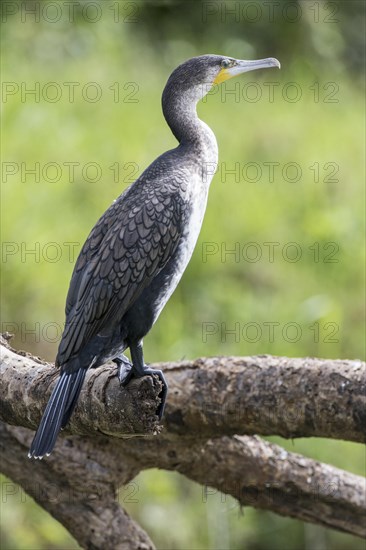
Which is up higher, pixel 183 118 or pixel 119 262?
pixel 183 118

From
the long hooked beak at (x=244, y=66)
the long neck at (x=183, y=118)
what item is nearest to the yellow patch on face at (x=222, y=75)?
the long hooked beak at (x=244, y=66)

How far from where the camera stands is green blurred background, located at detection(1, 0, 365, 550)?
4.78m

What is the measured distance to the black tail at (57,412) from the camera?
213cm

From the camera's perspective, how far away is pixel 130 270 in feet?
7.61

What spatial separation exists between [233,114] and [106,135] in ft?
3.70

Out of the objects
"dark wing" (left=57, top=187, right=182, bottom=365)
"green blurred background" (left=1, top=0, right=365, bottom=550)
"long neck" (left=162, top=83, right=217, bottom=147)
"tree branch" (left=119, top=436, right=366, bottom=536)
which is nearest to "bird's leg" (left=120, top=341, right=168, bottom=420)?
"dark wing" (left=57, top=187, right=182, bottom=365)

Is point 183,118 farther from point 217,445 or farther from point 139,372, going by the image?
point 217,445

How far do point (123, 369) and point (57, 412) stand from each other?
212 millimetres

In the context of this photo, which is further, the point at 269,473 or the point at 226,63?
the point at 269,473

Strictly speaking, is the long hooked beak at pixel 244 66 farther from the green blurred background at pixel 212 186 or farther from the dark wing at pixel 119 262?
the green blurred background at pixel 212 186

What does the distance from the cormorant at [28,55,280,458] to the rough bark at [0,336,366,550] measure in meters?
0.14

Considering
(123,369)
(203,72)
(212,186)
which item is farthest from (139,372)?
(212,186)

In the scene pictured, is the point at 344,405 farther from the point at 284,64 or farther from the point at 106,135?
the point at 284,64

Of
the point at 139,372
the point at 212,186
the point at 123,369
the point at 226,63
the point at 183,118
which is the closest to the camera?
the point at 139,372
